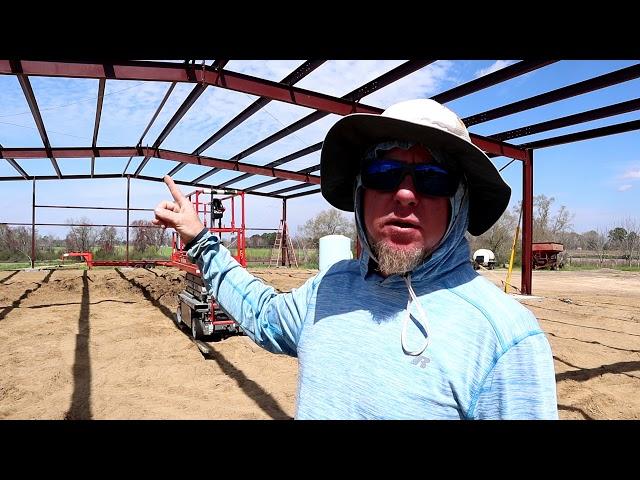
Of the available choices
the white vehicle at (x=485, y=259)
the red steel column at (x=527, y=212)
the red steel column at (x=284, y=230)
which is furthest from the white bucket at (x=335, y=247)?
the white vehicle at (x=485, y=259)

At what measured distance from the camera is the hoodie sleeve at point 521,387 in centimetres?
103

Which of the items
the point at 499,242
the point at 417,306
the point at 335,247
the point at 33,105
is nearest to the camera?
the point at 417,306

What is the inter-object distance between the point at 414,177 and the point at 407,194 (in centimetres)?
6

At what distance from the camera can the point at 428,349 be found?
1.10 metres

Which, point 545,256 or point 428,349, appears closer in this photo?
point 428,349

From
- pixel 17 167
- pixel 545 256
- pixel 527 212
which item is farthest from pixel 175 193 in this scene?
pixel 545 256

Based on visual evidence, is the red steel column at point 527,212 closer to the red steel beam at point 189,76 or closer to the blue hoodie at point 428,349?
the red steel beam at point 189,76

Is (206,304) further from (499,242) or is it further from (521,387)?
(499,242)

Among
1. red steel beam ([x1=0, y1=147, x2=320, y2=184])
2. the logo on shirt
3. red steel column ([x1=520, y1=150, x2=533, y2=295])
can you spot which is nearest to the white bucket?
red steel column ([x1=520, y1=150, x2=533, y2=295])

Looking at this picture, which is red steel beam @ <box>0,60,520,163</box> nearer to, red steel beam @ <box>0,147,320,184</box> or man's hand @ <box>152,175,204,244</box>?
man's hand @ <box>152,175,204,244</box>

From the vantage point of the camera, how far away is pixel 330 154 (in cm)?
154

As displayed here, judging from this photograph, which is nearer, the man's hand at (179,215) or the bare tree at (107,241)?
the man's hand at (179,215)

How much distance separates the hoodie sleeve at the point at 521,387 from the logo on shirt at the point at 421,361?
0.48 ft
